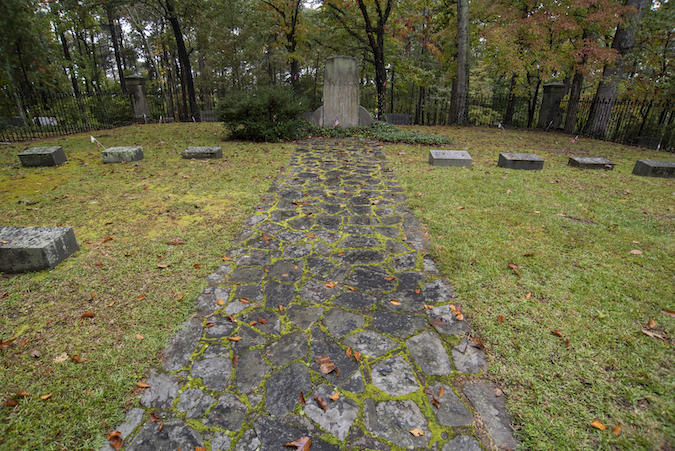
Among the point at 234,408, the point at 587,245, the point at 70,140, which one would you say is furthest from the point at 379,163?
the point at 70,140

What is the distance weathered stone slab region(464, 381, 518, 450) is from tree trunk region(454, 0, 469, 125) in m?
14.5

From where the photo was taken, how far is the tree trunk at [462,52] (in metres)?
13.4

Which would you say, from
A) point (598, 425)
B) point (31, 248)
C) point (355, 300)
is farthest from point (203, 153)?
point (598, 425)

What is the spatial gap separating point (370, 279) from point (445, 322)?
87 cm

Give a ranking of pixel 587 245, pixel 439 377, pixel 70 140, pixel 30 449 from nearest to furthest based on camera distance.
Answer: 1. pixel 30 449
2. pixel 439 377
3. pixel 587 245
4. pixel 70 140

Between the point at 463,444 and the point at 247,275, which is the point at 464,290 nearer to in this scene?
the point at 463,444

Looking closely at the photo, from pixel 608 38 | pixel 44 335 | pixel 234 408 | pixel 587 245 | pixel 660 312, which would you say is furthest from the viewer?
pixel 608 38

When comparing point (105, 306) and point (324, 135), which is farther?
point (324, 135)

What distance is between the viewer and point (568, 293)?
9.81 feet

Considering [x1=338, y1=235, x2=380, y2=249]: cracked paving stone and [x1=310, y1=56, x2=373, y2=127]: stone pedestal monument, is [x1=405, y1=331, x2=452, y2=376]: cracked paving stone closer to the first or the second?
[x1=338, y1=235, x2=380, y2=249]: cracked paving stone

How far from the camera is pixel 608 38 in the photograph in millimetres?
13305

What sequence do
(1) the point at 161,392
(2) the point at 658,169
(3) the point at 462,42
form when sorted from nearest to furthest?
(1) the point at 161,392, (2) the point at 658,169, (3) the point at 462,42

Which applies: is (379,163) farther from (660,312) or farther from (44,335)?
(44,335)

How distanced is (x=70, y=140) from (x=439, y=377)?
1343 cm
